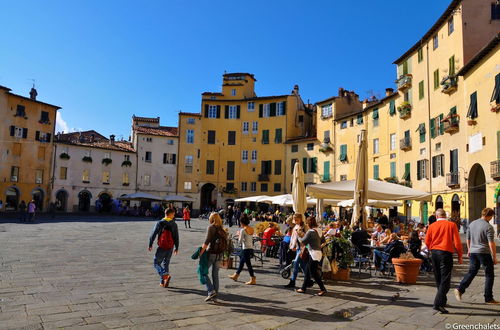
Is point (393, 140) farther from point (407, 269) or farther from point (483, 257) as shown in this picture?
point (483, 257)

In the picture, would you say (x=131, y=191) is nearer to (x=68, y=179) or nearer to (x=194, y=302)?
(x=68, y=179)

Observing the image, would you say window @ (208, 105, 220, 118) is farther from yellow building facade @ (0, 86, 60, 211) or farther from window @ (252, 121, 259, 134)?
yellow building facade @ (0, 86, 60, 211)

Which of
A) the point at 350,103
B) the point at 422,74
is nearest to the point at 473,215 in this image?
the point at 422,74

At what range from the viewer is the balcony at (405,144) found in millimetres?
30042

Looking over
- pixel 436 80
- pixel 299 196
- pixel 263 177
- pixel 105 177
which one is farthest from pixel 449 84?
pixel 105 177

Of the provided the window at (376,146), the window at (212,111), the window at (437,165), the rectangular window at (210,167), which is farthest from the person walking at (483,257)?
the window at (212,111)

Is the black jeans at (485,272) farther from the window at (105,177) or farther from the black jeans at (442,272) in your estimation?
the window at (105,177)

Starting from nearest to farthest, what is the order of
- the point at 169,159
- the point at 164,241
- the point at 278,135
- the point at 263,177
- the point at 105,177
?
1. the point at 164,241
2. the point at 105,177
3. the point at 263,177
4. the point at 278,135
5. the point at 169,159

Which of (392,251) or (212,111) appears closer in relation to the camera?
(392,251)

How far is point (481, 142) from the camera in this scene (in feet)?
67.2

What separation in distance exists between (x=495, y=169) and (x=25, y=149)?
39.5 m

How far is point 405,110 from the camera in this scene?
1203 inches

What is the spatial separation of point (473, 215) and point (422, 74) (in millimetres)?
10994

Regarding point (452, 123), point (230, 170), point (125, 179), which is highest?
point (452, 123)
